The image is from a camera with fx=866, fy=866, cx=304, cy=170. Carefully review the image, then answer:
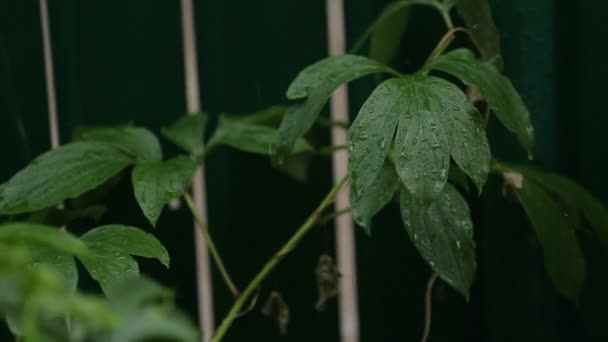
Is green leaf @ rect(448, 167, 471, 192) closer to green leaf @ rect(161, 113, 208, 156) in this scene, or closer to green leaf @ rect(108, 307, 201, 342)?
green leaf @ rect(161, 113, 208, 156)

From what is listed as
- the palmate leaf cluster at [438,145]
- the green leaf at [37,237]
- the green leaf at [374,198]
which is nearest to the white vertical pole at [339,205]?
the palmate leaf cluster at [438,145]

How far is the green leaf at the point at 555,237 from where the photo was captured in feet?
3.34

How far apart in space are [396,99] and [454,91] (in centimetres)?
6

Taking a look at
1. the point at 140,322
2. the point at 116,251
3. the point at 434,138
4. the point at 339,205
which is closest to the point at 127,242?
the point at 116,251

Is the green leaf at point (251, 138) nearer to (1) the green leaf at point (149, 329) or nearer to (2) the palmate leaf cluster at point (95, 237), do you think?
(2) the palmate leaf cluster at point (95, 237)

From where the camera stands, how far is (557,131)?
48.6 inches

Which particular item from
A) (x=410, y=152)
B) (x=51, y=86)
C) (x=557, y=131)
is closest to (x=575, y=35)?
(x=557, y=131)

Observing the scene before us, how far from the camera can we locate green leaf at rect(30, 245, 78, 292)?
2.50 ft

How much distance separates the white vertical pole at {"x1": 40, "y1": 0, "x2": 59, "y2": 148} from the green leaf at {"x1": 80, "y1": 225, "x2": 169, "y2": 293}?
503mm

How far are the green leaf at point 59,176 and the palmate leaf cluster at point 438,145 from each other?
219 mm

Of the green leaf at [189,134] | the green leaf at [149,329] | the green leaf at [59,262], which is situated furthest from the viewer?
the green leaf at [189,134]

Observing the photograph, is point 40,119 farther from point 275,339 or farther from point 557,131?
point 557,131

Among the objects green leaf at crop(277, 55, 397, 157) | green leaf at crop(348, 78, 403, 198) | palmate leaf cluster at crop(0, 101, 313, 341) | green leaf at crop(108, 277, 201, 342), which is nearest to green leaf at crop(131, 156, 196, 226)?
palmate leaf cluster at crop(0, 101, 313, 341)

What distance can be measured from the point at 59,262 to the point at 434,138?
36cm
